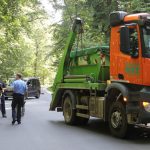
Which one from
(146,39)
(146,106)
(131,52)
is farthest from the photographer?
(131,52)

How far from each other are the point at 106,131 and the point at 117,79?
91.0 inches

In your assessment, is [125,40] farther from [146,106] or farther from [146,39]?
[146,106]

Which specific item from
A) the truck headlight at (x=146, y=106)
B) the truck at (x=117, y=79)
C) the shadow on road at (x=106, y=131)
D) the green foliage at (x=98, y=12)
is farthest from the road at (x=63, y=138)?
the green foliage at (x=98, y=12)

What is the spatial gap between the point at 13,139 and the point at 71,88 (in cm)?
399

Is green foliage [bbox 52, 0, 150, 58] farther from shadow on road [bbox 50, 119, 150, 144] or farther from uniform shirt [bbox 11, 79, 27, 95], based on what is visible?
shadow on road [bbox 50, 119, 150, 144]

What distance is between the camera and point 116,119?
1280 cm

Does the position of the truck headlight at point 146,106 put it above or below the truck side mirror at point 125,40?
below

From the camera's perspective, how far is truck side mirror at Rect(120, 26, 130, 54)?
11725 mm

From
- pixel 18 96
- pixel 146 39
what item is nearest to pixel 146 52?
pixel 146 39

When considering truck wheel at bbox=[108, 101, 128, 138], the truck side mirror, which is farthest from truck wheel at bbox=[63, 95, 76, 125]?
the truck side mirror

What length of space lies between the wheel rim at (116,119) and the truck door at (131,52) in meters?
0.96

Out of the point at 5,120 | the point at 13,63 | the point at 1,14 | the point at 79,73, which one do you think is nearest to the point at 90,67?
the point at 79,73

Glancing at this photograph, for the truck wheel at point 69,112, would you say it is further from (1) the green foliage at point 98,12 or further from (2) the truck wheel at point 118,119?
(1) the green foliage at point 98,12

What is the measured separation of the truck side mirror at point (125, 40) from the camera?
11725mm
